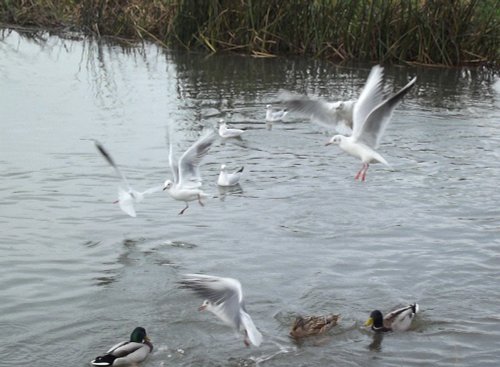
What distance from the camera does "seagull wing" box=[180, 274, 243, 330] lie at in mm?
8141

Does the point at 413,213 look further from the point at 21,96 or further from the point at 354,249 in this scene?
the point at 21,96

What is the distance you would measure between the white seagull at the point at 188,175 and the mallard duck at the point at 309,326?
11.4 ft

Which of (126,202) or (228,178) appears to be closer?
(126,202)

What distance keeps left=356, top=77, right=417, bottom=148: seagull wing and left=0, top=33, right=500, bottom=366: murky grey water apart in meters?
1.18

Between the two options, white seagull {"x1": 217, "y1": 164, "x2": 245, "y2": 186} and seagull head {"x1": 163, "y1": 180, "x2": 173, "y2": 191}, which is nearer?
seagull head {"x1": 163, "y1": 180, "x2": 173, "y2": 191}

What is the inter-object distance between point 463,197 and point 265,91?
8301mm

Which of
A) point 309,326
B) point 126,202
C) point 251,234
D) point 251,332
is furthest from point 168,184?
point 251,332

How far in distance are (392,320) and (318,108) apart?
4178mm

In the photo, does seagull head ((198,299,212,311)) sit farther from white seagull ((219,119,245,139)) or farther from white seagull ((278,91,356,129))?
white seagull ((219,119,245,139))

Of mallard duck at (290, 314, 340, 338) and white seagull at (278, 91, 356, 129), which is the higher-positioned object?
white seagull at (278, 91, 356, 129)

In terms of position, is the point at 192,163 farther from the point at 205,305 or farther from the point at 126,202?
the point at 205,305

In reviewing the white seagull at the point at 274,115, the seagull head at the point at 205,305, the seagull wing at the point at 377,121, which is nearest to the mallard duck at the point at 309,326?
the seagull head at the point at 205,305

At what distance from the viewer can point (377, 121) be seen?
35.7 feet

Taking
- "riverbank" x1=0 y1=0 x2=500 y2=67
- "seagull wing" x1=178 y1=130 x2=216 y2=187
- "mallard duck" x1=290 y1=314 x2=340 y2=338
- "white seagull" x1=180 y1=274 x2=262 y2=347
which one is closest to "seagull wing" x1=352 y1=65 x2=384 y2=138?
"seagull wing" x1=178 y1=130 x2=216 y2=187
